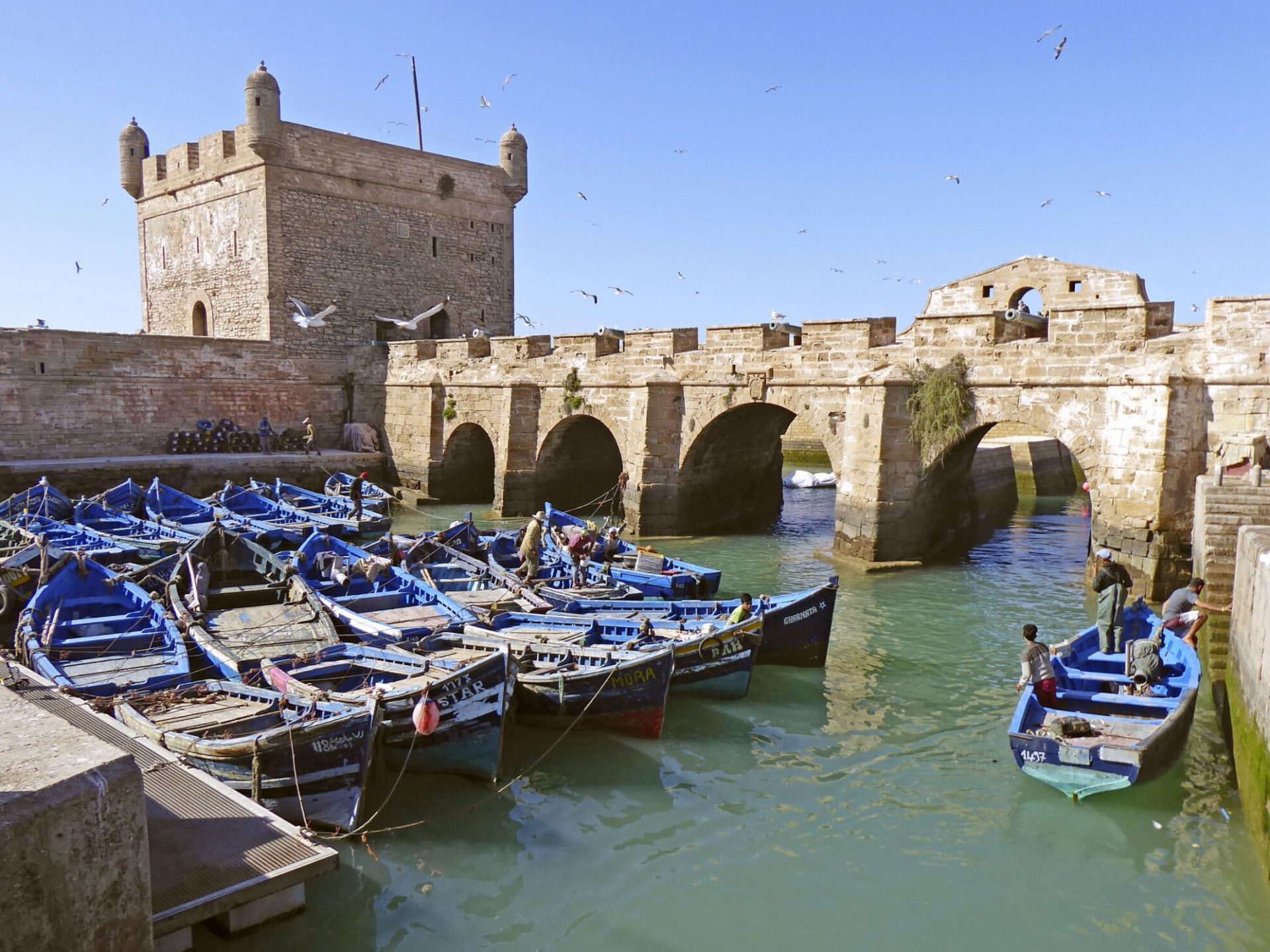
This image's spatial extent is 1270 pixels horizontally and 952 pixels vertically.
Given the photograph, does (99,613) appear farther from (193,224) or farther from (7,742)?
(193,224)

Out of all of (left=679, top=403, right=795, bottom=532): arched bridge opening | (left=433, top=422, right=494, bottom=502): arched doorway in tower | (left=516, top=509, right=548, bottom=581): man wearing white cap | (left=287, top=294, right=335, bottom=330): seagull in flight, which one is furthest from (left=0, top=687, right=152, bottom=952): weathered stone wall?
(left=287, top=294, right=335, bottom=330): seagull in flight

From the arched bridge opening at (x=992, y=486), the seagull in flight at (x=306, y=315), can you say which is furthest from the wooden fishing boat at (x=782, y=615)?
the seagull in flight at (x=306, y=315)

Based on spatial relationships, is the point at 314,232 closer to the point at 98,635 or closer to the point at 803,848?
the point at 98,635

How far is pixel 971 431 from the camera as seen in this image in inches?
611

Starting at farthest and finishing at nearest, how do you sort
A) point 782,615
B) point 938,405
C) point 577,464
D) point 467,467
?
point 467,467 < point 577,464 < point 938,405 < point 782,615

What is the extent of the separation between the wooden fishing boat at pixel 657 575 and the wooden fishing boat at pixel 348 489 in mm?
8264

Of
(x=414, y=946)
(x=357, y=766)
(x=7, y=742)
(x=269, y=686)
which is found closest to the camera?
(x=7, y=742)

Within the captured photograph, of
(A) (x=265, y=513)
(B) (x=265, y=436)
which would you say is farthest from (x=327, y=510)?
(B) (x=265, y=436)

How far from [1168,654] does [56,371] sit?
2523 centimetres

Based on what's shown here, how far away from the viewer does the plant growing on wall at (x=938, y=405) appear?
49.5 feet

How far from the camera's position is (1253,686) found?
7.01 meters

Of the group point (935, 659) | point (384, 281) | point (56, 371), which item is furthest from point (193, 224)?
point (935, 659)

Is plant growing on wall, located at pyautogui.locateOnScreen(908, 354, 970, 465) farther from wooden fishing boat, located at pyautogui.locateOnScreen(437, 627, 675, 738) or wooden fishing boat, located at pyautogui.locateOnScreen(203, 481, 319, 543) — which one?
wooden fishing boat, located at pyautogui.locateOnScreen(203, 481, 319, 543)

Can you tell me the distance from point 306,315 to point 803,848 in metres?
24.9
